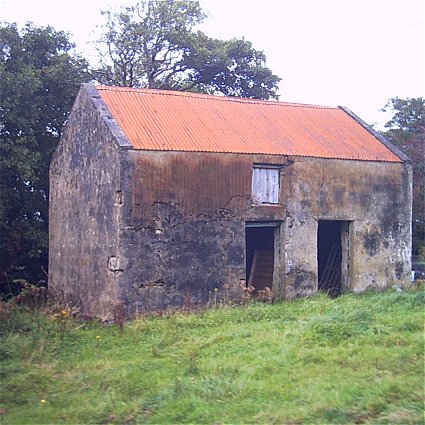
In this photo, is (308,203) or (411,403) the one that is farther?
(308,203)

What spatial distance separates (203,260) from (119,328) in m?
3.06

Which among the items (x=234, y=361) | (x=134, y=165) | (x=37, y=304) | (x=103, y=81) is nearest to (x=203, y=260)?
(x=134, y=165)

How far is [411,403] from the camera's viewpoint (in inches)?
277

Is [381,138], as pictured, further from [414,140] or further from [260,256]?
[414,140]

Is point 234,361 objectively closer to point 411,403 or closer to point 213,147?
point 411,403

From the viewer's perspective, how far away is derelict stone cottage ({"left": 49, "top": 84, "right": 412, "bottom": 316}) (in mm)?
15219

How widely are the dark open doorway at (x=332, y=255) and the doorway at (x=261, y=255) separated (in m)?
1.39

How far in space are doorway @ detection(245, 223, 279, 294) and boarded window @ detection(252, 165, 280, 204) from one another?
64cm

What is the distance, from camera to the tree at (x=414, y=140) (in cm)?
2731

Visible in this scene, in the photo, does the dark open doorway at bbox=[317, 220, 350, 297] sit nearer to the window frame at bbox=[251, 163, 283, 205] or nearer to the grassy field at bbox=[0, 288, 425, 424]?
the window frame at bbox=[251, 163, 283, 205]

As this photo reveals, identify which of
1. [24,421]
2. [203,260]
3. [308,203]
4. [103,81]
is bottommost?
[24,421]

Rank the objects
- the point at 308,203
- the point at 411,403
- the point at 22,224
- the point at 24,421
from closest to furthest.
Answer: the point at 411,403, the point at 24,421, the point at 308,203, the point at 22,224

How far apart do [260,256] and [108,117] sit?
5.31 metres

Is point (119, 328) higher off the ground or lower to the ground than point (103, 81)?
lower
